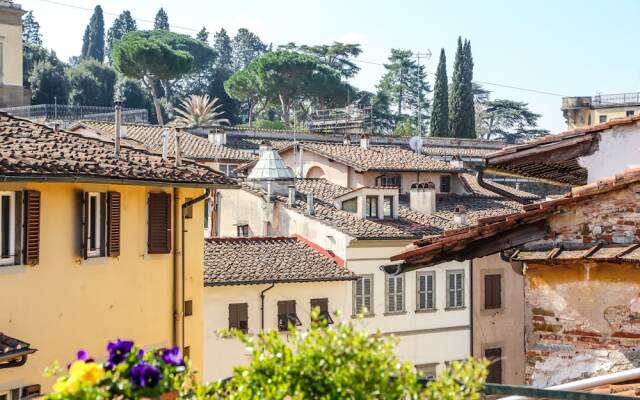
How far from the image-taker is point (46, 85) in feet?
230

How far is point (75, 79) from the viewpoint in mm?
76125

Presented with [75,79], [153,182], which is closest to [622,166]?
[153,182]

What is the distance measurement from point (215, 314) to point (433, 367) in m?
8.28

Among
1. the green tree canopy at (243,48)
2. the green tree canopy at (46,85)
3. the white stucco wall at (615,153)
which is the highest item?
the green tree canopy at (243,48)

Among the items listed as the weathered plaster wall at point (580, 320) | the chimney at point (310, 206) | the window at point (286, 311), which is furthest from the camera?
the chimney at point (310, 206)

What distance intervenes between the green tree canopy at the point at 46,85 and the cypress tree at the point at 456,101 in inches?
1065

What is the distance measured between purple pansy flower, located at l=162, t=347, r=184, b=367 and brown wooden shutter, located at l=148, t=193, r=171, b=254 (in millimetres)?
12012

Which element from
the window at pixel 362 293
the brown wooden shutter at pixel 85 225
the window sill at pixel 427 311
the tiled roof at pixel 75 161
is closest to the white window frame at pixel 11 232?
the tiled roof at pixel 75 161

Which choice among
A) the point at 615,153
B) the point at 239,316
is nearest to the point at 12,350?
the point at 615,153

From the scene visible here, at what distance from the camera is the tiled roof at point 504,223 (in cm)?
742

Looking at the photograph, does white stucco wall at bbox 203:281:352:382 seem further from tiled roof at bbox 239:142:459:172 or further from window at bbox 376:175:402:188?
window at bbox 376:175:402:188

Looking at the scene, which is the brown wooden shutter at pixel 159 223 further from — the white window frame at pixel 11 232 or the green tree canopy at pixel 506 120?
the green tree canopy at pixel 506 120

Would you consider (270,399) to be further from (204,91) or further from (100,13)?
(100,13)

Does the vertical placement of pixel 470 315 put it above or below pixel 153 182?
below
